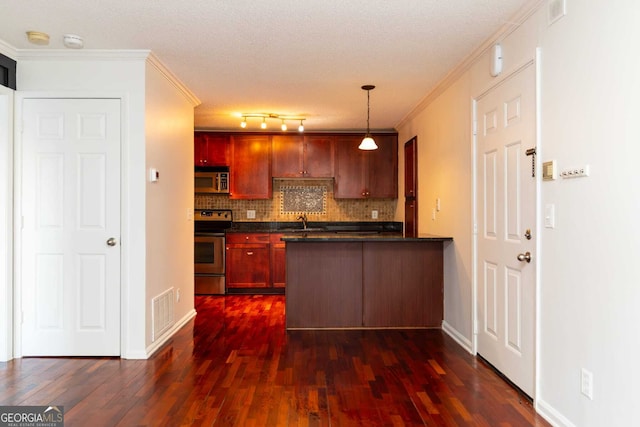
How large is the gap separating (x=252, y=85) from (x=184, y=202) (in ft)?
4.72

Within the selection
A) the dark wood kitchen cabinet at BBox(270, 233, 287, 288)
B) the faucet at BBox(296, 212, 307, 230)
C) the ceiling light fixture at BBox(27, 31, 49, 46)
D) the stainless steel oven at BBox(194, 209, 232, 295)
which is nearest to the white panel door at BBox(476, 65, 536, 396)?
the ceiling light fixture at BBox(27, 31, 49, 46)

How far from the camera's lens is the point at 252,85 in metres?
4.45

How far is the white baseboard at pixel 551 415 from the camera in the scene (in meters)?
2.30

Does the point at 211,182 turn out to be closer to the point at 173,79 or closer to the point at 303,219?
the point at 303,219

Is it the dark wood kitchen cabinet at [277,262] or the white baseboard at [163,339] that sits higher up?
the dark wood kitchen cabinet at [277,262]

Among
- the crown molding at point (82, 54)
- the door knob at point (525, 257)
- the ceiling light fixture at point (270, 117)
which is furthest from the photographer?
the ceiling light fixture at point (270, 117)

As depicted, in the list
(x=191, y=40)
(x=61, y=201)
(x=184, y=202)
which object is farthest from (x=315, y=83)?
(x=61, y=201)

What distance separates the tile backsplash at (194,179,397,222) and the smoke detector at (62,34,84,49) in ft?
13.0

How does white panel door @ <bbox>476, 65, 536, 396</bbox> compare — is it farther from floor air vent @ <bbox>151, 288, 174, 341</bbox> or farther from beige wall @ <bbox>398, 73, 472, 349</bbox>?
floor air vent @ <bbox>151, 288, 174, 341</bbox>

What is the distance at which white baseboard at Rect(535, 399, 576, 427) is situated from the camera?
230 centimetres

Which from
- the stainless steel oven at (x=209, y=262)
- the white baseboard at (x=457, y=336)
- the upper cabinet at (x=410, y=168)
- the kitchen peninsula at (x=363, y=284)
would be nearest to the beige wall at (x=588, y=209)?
the white baseboard at (x=457, y=336)

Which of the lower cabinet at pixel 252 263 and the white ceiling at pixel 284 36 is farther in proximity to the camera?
the lower cabinet at pixel 252 263

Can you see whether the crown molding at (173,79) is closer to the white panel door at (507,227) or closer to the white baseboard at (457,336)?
the white panel door at (507,227)

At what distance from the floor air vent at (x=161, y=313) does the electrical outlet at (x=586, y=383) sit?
3106mm
